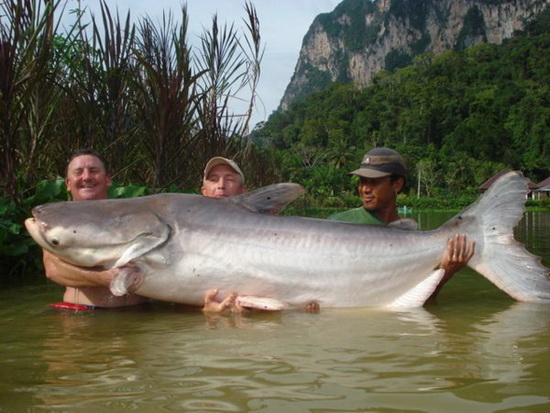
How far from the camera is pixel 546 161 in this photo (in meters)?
72.6

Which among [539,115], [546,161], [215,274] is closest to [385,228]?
[215,274]

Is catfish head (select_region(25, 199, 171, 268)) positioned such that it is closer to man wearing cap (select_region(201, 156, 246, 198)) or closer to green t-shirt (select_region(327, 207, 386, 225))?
man wearing cap (select_region(201, 156, 246, 198))

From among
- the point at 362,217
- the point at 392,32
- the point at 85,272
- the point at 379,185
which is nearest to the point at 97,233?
the point at 85,272

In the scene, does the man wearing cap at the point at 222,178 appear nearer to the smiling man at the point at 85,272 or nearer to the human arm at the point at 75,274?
the smiling man at the point at 85,272

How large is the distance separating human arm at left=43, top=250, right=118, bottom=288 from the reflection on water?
22 cm

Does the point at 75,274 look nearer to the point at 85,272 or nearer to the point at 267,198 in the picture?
the point at 85,272

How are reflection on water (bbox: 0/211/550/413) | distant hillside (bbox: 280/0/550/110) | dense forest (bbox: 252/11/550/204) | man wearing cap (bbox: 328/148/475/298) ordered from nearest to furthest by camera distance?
1. reflection on water (bbox: 0/211/550/413)
2. man wearing cap (bbox: 328/148/475/298)
3. dense forest (bbox: 252/11/550/204)
4. distant hillside (bbox: 280/0/550/110)

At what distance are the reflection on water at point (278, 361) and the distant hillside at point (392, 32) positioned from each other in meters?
122

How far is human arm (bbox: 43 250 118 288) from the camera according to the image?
148 inches

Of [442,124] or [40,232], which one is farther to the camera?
[442,124]

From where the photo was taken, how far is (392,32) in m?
147

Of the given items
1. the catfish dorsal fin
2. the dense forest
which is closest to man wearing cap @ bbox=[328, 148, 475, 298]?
Result: the catfish dorsal fin

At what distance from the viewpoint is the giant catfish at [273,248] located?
3.67 m

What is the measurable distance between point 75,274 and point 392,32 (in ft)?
497
